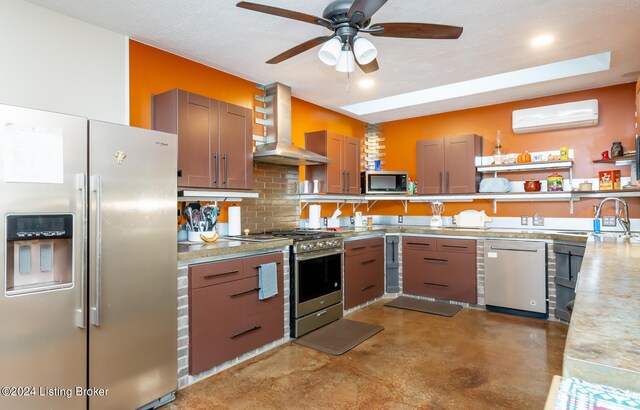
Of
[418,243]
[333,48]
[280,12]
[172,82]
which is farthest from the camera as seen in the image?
[418,243]

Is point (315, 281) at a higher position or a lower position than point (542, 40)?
lower

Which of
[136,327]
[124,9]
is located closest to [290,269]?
[136,327]

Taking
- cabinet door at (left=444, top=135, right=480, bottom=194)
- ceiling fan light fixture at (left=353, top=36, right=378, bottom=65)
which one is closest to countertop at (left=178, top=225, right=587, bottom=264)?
cabinet door at (left=444, top=135, right=480, bottom=194)

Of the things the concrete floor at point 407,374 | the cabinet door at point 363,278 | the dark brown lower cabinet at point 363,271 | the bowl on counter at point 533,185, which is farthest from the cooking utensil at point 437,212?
the concrete floor at point 407,374

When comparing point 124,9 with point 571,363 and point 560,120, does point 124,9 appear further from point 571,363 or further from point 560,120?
point 560,120

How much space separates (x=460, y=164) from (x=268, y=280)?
10.1 ft

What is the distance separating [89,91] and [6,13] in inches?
24.6

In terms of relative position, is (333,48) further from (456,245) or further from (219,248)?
(456,245)

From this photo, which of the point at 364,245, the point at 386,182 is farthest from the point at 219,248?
the point at 386,182

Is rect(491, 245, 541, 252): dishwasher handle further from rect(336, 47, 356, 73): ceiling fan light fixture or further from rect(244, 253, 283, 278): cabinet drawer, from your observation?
rect(336, 47, 356, 73): ceiling fan light fixture

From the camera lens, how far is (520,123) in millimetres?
4574

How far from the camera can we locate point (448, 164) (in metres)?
4.92

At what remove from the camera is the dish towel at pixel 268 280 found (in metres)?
3.07

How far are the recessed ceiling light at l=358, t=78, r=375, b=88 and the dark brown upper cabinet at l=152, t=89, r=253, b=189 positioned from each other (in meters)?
1.36
